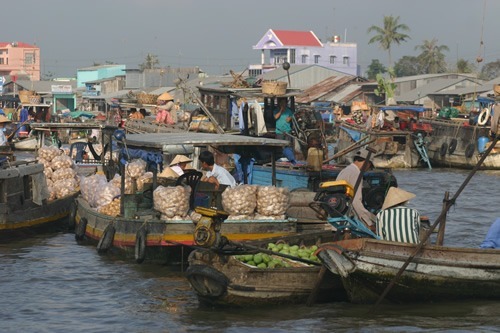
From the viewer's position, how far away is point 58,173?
18.2 meters

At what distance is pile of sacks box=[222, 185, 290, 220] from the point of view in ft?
40.3

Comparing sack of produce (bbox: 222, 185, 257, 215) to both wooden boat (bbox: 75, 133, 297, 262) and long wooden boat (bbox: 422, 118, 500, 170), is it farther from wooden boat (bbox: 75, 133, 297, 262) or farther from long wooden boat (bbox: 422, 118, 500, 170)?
long wooden boat (bbox: 422, 118, 500, 170)

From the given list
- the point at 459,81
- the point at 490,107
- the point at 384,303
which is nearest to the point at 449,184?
the point at 490,107

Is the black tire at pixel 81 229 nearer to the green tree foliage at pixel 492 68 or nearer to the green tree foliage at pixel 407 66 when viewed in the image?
the green tree foliage at pixel 492 68

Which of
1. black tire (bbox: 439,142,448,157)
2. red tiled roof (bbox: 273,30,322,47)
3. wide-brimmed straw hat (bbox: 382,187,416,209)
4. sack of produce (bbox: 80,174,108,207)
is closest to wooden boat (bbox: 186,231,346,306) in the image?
wide-brimmed straw hat (bbox: 382,187,416,209)

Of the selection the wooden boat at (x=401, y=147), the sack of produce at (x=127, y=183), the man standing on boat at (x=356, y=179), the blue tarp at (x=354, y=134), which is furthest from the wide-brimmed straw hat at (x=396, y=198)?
the blue tarp at (x=354, y=134)

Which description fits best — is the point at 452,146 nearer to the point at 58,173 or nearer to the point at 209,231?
the point at 58,173

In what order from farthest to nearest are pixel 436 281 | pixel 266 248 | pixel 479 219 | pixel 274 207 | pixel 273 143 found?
pixel 479 219, pixel 273 143, pixel 274 207, pixel 266 248, pixel 436 281

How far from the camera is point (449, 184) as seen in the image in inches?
1071

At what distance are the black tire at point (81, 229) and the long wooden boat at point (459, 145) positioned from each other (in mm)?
17474

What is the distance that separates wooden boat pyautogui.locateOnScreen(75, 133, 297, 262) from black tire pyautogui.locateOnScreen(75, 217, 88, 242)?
0.58m

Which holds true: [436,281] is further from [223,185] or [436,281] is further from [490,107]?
[490,107]

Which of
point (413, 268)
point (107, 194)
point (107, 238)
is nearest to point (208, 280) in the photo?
point (413, 268)

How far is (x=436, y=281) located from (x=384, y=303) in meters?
0.71
